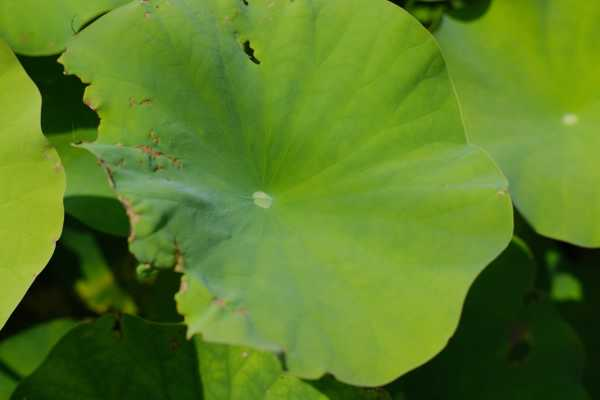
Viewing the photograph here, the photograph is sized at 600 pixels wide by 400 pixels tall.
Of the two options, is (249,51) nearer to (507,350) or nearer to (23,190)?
(23,190)

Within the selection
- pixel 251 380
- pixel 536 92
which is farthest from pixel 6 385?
pixel 536 92

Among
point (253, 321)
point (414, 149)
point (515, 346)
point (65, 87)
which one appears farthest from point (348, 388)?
point (65, 87)

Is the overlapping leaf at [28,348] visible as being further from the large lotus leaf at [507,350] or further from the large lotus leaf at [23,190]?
the large lotus leaf at [507,350]

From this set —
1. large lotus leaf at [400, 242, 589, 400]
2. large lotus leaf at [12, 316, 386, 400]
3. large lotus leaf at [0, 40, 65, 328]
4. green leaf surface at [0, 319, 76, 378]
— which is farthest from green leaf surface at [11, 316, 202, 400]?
large lotus leaf at [400, 242, 589, 400]

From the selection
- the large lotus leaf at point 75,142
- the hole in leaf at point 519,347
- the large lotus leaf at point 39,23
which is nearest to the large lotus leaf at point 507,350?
the hole in leaf at point 519,347

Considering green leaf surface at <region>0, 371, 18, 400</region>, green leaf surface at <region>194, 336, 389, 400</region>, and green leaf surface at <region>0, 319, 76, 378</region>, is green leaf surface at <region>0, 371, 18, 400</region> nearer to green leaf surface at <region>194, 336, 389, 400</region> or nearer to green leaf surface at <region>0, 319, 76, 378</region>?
green leaf surface at <region>0, 319, 76, 378</region>
